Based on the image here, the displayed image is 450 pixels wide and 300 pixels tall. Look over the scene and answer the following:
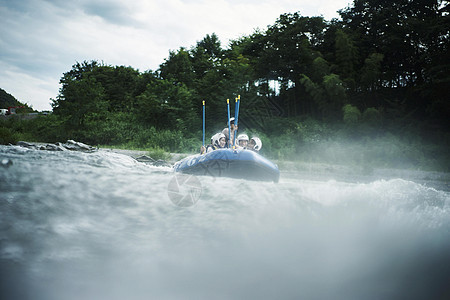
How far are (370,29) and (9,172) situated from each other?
17900mm

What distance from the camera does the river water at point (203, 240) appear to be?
2422 mm

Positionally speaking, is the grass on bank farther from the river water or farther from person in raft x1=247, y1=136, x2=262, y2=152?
the river water

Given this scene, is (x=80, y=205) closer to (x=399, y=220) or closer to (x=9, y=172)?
(x=9, y=172)

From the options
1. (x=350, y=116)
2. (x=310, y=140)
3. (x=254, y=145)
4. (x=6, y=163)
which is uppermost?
(x=350, y=116)

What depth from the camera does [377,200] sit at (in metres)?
3.34

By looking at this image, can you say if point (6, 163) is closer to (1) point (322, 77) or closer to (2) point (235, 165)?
(2) point (235, 165)

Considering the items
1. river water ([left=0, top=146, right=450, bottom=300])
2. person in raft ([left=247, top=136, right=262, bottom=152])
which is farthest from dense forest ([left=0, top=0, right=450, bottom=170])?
river water ([left=0, top=146, right=450, bottom=300])

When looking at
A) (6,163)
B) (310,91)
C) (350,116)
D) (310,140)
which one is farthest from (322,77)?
(6,163)

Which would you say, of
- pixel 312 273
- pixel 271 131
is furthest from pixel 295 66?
pixel 312 273

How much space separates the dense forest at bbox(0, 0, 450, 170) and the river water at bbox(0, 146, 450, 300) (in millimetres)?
9418

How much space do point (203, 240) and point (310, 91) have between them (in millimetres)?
13944

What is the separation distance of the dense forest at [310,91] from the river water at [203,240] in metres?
9.42

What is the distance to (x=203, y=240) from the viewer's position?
2713mm

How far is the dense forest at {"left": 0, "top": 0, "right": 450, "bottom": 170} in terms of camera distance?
13008 millimetres
